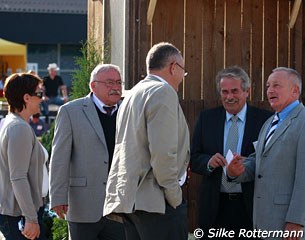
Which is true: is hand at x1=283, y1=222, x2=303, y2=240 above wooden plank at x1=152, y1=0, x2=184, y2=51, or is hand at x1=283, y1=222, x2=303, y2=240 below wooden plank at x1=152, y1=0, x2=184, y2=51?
below

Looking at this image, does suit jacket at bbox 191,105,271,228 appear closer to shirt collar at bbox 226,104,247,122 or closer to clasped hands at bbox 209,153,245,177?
shirt collar at bbox 226,104,247,122

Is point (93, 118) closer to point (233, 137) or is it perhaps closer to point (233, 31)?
point (233, 137)

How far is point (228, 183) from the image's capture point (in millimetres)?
5867

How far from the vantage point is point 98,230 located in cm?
584

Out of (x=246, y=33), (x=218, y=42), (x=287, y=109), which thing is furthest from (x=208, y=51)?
(x=287, y=109)

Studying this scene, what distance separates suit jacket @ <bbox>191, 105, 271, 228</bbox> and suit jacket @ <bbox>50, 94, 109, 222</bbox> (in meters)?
0.80

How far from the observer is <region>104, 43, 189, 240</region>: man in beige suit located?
4.47 metres

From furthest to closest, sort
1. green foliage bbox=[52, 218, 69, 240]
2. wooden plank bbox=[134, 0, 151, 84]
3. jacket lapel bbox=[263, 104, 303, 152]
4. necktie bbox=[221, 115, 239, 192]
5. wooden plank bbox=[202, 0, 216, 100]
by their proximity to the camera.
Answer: wooden plank bbox=[202, 0, 216, 100] → green foliage bbox=[52, 218, 69, 240] → wooden plank bbox=[134, 0, 151, 84] → necktie bbox=[221, 115, 239, 192] → jacket lapel bbox=[263, 104, 303, 152]

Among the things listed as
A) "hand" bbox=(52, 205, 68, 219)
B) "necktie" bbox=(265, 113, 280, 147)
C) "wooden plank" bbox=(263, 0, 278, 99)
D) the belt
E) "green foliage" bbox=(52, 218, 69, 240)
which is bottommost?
"green foliage" bbox=(52, 218, 69, 240)

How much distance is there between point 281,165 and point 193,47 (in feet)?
9.01

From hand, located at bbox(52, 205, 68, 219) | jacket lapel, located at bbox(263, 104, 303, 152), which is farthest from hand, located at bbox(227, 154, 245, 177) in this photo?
hand, located at bbox(52, 205, 68, 219)

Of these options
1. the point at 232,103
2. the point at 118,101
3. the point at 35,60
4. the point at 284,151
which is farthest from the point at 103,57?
the point at 35,60

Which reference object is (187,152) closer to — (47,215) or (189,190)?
(189,190)

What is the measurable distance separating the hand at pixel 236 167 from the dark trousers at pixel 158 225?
900mm
